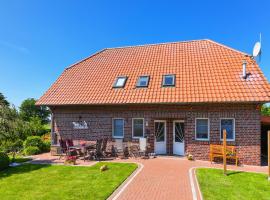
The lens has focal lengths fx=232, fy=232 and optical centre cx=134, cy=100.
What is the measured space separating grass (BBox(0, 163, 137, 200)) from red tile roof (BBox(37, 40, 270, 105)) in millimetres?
4902

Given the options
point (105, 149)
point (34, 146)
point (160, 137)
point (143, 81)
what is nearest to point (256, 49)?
point (143, 81)

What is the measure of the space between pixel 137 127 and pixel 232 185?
24.2 ft

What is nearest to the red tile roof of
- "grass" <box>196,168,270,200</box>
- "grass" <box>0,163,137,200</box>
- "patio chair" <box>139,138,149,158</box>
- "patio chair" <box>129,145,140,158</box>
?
"patio chair" <box>139,138,149,158</box>

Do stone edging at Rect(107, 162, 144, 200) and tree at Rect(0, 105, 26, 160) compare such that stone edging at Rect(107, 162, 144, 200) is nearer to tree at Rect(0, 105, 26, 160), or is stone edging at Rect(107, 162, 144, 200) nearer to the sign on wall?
the sign on wall

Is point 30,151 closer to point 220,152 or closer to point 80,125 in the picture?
point 80,125

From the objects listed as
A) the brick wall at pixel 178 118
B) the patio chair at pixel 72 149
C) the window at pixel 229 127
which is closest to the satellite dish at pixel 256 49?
the brick wall at pixel 178 118

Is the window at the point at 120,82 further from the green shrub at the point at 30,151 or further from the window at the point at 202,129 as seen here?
the green shrub at the point at 30,151

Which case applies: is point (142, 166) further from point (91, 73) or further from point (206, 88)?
point (91, 73)

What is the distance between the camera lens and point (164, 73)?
1616cm

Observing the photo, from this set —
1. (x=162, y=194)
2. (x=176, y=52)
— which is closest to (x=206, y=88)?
(x=176, y=52)

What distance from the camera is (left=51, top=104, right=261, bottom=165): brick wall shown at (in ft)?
42.7

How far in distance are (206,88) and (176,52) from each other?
5046mm

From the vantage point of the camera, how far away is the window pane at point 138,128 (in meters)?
15.3

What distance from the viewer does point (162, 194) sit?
27.0 ft
